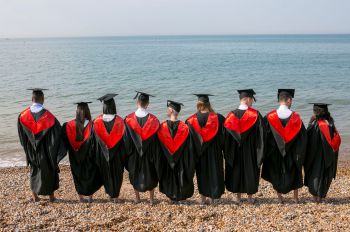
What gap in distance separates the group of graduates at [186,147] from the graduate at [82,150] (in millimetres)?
17

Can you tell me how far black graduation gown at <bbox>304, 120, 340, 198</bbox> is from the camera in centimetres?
673

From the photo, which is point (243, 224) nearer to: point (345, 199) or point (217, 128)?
point (217, 128)

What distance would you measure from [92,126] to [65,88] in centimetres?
2204

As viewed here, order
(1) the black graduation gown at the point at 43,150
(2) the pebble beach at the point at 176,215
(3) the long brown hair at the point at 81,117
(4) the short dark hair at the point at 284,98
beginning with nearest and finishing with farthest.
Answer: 1. (2) the pebble beach at the point at 176,215
2. (4) the short dark hair at the point at 284,98
3. (3) the long brown hair at the point at 81,117
4. (1) the black graduation gown at the point at 43,150

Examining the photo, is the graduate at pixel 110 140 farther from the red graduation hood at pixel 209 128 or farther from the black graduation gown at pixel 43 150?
the red graduation hood at pixel 209 128

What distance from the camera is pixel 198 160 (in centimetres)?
688

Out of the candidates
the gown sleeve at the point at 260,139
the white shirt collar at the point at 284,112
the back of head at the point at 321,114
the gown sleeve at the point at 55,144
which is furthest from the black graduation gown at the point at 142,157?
the back of head at the point at 321,114

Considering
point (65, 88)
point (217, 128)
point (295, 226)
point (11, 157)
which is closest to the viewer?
point (295, 226)

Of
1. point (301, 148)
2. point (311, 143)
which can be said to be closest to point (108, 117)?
point (301, 148)

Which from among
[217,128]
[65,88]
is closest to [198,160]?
[217,128]

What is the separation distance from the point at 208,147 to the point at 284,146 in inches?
48.4

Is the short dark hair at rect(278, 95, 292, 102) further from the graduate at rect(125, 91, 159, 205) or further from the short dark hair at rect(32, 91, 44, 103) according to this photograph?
the short dark hair at rect(32, 91, 44, 103)

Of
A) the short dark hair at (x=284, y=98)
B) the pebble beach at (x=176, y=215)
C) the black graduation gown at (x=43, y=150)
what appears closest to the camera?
the pebble beach at (x=176, y=215)

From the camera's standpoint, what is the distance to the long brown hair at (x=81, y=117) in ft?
22.1
